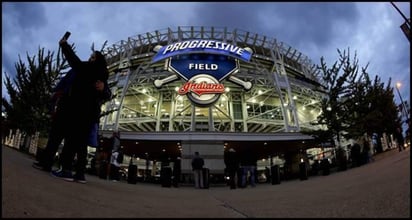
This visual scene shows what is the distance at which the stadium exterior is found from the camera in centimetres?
2686

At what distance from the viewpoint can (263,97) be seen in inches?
1550

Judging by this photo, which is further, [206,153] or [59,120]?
[206,153]

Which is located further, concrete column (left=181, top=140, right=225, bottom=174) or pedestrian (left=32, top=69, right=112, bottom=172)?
concrete column (left=181, top=140, right=225, bottom=174)

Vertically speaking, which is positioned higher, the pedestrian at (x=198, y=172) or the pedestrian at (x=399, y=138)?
the pedestrian at (x=399, y=138)

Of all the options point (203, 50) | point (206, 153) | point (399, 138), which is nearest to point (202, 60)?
point (203, 50)

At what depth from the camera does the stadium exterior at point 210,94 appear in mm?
26859

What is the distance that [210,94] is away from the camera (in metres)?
25.8

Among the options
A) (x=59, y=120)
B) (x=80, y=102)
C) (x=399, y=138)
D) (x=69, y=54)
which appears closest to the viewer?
(x=69, y=54)

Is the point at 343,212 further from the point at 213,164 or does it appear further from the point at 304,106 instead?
the point at 304,106

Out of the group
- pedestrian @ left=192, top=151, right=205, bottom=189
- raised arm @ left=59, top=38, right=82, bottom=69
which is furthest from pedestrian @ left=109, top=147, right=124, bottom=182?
raised arm @ left=59, top=38, right=82, bottom=69

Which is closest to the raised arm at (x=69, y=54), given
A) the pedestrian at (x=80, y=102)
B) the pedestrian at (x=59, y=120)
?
the pedestrian at (x=80, y=102)

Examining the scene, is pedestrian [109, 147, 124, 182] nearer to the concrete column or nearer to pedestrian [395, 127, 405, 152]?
the concrete column

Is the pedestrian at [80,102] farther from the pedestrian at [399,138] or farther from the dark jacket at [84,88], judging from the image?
the pedestrian at [399,138]

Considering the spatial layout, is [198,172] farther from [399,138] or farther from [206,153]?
[399,138]
